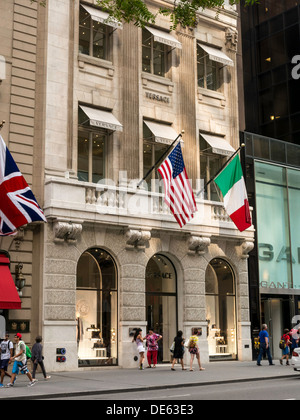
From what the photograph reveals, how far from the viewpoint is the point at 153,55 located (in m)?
31.0

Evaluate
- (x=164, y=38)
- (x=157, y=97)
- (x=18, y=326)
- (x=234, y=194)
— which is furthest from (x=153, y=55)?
(x=18, y=326)

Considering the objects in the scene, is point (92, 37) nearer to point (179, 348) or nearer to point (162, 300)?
point (162, 300)

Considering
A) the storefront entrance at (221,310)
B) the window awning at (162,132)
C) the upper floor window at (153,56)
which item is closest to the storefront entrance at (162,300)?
the storefront entrance at (221,310)

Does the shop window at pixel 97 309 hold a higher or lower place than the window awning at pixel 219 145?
lower

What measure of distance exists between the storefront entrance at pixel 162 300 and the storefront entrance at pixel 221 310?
2159 mm

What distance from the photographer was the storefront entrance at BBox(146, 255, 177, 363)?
2877 cm

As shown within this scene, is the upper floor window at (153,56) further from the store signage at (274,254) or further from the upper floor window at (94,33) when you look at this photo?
the store signage at (274,254)

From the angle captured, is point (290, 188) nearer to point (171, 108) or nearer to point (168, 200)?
point (171, 108)

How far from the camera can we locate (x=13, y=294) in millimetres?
23656

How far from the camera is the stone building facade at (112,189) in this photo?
25312mm

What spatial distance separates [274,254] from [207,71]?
10.8 metres

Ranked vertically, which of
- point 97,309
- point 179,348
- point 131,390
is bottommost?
point 131,390

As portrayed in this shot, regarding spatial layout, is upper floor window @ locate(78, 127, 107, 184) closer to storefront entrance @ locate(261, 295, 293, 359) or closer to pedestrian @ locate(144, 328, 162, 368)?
pedestrian @ locate(144, 328, 162, 368)

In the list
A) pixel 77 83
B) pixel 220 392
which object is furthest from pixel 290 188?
pixel 220 392
